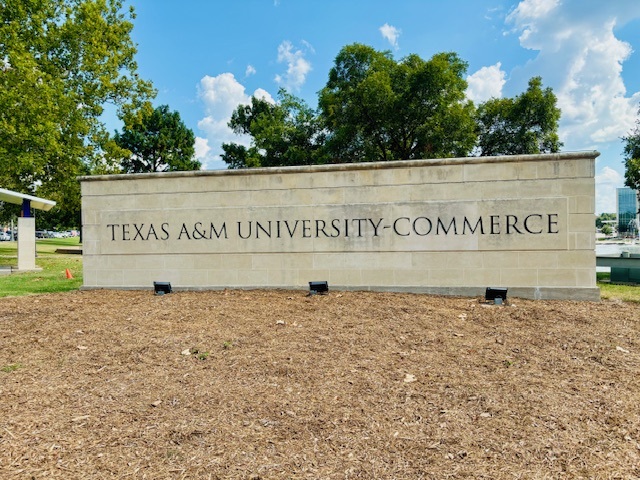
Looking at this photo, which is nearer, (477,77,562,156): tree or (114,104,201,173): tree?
(477,77,562,156): tree

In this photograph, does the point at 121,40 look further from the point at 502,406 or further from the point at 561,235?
the point at 502,406

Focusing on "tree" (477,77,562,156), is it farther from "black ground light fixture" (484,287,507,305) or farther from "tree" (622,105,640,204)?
"black ground light fixture" (484,287,507,305)

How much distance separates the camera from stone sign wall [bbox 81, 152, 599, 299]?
712 centimetres

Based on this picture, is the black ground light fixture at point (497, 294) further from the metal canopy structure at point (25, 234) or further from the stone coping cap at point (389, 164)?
the metal canopy structure at point (25, 234)

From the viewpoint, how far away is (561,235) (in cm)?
711

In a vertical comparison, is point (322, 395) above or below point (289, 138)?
below

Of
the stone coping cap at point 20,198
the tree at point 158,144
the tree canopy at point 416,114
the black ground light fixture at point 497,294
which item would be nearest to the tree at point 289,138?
the tree canopy at point 416,114

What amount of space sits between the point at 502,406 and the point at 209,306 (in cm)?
460

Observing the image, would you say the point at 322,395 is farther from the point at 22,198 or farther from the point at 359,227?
the point at 22,198

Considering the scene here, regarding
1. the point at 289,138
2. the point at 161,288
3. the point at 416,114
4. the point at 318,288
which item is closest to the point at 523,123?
the point at 416,114

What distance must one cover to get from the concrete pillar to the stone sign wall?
27.3 ft

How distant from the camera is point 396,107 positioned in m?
22.3

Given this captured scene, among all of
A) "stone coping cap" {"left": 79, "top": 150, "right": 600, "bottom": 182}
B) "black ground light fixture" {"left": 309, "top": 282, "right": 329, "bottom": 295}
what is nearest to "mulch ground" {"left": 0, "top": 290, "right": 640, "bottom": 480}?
"black ground light fixture" {"left": 309, "top": 282, "right": 329, "bottom": 295}

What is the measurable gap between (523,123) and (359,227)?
19738mm
